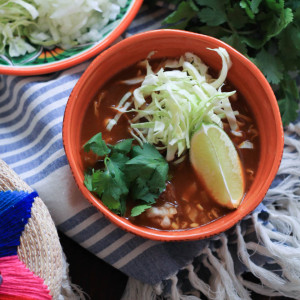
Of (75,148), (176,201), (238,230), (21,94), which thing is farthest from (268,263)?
(21,94)

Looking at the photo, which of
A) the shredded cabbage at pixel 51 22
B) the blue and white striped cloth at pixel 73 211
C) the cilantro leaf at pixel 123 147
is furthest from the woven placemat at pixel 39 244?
the shredded cabbage at pixel 51 22

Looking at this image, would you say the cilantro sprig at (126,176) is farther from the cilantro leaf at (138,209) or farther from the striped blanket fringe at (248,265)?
the striped blanket fringe at (248,265)

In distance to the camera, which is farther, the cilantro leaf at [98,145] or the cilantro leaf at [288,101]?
the cilantro leaf at [288,101]

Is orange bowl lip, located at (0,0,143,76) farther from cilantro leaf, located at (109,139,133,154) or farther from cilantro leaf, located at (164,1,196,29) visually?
cilantro leaf, located at (109,139,133,154)

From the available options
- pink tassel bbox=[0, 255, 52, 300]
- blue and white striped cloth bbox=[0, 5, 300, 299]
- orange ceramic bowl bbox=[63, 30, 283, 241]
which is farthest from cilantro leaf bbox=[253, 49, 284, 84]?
pink tassel bbox=[0, 255, 52, 300]

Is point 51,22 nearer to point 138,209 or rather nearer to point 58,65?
point 58,65

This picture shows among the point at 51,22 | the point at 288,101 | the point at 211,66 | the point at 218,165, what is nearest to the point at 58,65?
the point at 51,22

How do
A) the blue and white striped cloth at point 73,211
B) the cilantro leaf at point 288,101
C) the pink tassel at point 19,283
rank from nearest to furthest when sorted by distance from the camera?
1. the pink tassel at point 19,283
2. the blue and white striped cloth at point 73,211
3. the cilantro leaf at point 288,101
